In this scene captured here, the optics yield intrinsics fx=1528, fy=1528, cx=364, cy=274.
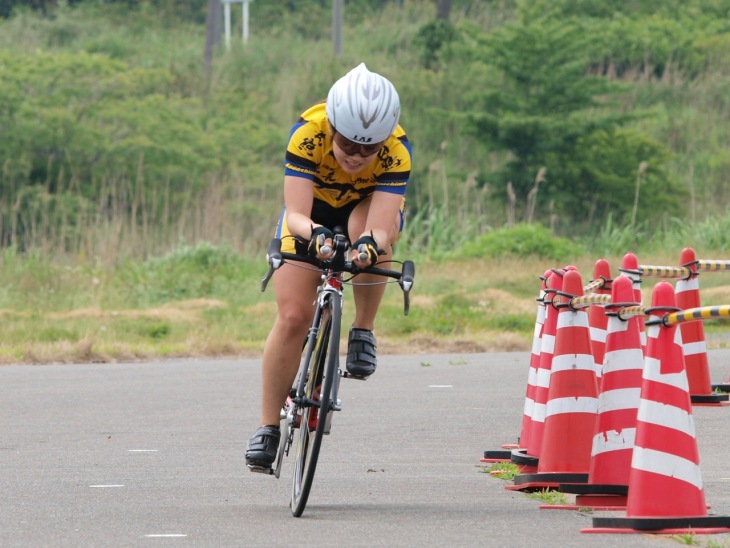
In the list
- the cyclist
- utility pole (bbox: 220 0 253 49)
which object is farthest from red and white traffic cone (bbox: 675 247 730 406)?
utility pole (bbox: 220 0 253 49)

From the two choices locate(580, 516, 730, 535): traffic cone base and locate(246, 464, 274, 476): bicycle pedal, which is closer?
locate(580, 516, 730, 535): traffic cone base

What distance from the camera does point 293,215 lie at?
6969 mm

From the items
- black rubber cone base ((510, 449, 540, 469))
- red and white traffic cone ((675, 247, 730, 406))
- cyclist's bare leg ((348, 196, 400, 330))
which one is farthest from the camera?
red and white traffic cone ((675, 247, 730, 406))

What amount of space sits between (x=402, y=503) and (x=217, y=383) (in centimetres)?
621

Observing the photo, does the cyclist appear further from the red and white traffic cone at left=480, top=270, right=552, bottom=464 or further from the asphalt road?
the red and white traffic cone at left=480, top=270, right=552, bottom=464

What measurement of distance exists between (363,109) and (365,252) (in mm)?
625

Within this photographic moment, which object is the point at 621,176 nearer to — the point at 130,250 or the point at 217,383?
the point at 130,250

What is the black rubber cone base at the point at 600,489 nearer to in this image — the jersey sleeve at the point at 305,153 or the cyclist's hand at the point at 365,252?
the cyclist's hand at the point at 365,252

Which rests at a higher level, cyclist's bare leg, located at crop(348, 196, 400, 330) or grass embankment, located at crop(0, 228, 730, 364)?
cyclist's bare leg, located at crop(348, 196, 400, 330)

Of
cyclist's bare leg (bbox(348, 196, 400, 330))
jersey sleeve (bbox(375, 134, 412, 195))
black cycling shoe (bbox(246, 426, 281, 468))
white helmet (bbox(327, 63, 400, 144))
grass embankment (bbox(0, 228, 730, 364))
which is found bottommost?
grass embankment (bbox(0, 228, 730, 364))

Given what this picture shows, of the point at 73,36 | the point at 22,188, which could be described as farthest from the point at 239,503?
the point at 73,36

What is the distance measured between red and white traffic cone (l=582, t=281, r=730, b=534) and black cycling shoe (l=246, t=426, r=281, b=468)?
66.9 inches

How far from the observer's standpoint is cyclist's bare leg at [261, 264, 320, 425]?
717cm

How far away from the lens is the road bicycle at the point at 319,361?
21.9 feet
